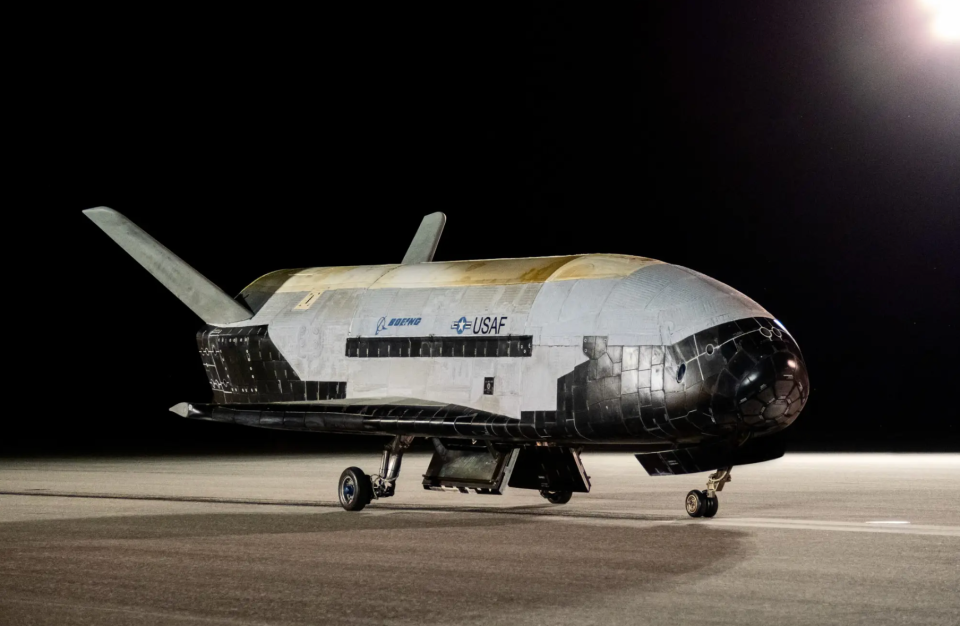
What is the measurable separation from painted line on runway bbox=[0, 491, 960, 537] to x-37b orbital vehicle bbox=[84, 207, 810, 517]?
19.4 inches

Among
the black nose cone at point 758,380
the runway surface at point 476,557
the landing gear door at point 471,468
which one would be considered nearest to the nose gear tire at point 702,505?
the runway surface at point 476,557

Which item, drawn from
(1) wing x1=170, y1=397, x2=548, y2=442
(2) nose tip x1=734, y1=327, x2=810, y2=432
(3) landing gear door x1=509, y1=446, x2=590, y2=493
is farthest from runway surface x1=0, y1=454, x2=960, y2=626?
(2) nose tip x1=734, y1=327, x2=810, y2=432

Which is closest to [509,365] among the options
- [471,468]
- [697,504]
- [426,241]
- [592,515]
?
[471,468]

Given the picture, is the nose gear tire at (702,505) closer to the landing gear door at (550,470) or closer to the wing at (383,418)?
the landing gear door at (550,470)

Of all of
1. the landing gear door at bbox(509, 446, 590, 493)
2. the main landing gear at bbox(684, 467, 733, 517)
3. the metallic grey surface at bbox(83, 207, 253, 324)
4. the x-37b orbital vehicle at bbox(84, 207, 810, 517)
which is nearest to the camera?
the x-37b orbital vehicle at bbox(84, 207, 810, 517)

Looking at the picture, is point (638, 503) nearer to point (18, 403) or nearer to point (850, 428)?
point (850, 428)

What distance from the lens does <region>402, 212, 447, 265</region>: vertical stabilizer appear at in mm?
24672

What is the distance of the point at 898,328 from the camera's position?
6719 centimetres

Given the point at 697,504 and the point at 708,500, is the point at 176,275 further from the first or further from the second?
the point at 708,500

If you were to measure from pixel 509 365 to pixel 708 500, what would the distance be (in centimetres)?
361

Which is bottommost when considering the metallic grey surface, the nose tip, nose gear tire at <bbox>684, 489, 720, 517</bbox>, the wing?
nose gear tire at <bbox>684, 489, 720, 517</bbox>

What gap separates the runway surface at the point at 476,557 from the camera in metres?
10.3

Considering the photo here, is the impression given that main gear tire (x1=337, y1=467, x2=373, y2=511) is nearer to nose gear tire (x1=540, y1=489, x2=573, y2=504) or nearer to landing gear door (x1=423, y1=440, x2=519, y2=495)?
landing gear door (x1=423, y1=440, x2=519, y2=495)

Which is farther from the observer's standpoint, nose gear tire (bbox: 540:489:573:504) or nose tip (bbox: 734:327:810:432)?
nose gear tire (bbox: 540:489:573:504)
